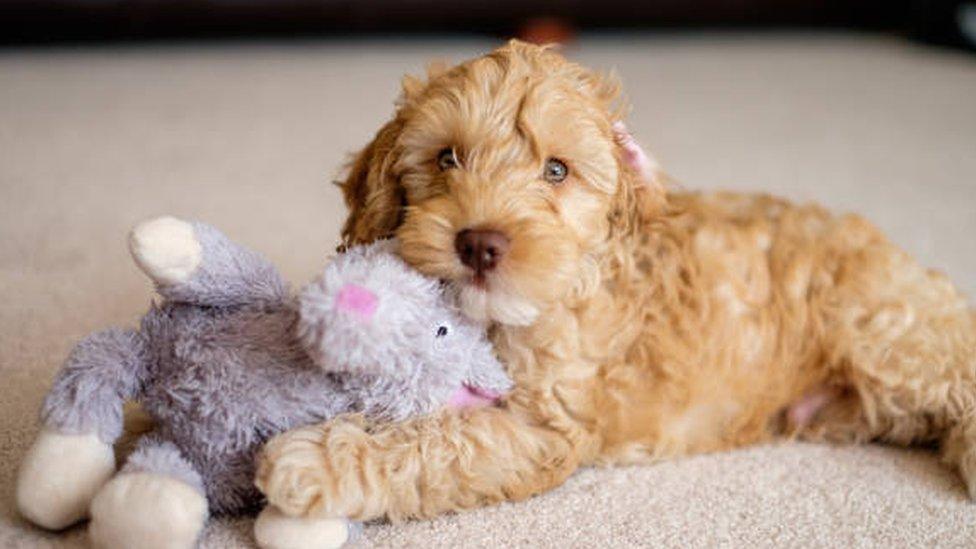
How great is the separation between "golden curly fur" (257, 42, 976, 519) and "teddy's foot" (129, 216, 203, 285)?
275 mm

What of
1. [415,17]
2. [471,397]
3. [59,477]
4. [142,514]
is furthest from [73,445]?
[415,17]

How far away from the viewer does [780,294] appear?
6.57 feet

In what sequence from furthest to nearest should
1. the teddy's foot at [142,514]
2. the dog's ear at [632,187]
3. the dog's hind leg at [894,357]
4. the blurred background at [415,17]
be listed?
the blurred background at [415,17], the dog's hind leg at [894,357], the dog's ear at [632,187], the teddy's foot at [142,514]

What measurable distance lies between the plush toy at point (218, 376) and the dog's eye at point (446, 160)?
0.19 metres

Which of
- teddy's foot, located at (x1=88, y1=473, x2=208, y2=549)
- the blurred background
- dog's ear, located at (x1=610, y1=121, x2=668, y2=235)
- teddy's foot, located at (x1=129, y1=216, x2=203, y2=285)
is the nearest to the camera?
teddy's foot, located at (x1=88, y1=473, x2=208, y2=549)

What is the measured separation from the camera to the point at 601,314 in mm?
1811

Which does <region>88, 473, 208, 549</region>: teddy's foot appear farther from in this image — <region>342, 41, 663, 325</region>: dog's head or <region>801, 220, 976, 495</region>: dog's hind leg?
<region>801, 220, 976, 495</region>: dog's hind leg

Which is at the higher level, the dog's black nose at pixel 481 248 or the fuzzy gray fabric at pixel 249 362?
the dog's black nose at pixel 481 248

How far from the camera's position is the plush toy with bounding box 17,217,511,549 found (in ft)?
4.68

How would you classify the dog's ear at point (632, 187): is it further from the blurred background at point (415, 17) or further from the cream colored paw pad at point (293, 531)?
the blurred background at point (415, 17)

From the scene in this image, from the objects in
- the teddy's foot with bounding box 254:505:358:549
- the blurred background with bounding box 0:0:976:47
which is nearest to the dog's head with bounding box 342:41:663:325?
the teddy's foot with bounding box 254:505:358:549

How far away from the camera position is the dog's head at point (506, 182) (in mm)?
1550

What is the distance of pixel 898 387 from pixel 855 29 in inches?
191

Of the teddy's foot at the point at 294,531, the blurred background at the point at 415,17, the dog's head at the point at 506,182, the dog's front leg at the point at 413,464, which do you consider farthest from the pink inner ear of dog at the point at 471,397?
the blurred background at the point at 415,17
